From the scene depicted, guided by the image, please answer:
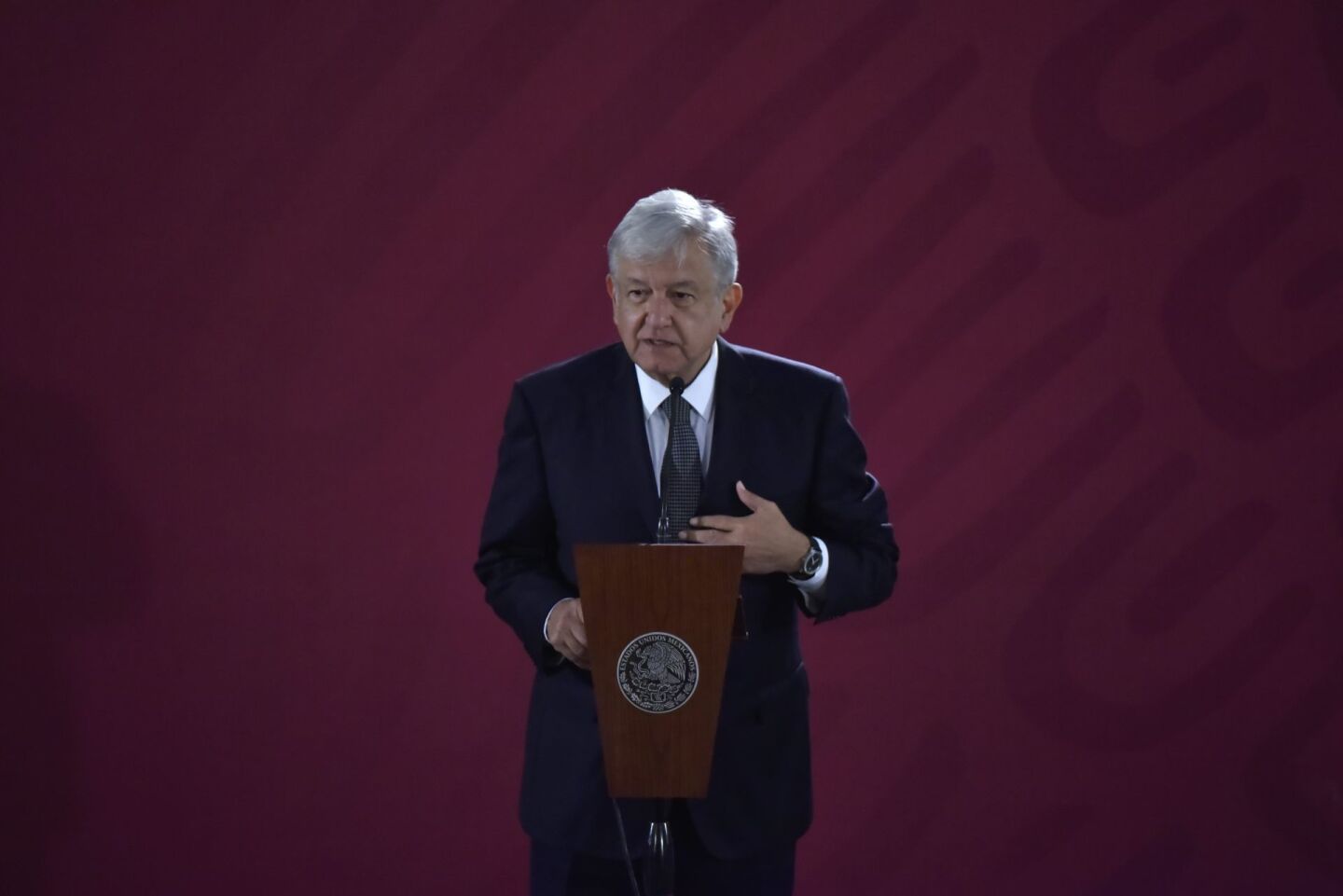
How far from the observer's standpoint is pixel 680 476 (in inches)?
76.1

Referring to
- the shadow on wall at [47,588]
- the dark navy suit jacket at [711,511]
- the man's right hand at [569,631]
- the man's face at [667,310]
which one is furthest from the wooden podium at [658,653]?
the shadow on wall at [47,588]

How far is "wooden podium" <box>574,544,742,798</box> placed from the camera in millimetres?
1555

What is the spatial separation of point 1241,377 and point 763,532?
1749 mm

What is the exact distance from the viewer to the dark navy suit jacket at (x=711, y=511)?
6.30ft

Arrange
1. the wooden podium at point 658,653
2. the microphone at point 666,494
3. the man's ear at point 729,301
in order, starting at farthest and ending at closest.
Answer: the man's ear at point 729,301 < the microphone at point 666,494 < the wooden podium at point 658,653

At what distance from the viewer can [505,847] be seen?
2977 millimetres

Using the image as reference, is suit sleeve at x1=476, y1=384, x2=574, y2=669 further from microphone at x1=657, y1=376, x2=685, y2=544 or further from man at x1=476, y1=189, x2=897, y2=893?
microphone at x1=657, y1=376, x2=685, y2=544

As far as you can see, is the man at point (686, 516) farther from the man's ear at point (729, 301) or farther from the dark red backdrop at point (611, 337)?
the dark red backdrop at point (611, 337)

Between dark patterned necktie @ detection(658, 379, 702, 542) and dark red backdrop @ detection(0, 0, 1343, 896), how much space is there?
99cm

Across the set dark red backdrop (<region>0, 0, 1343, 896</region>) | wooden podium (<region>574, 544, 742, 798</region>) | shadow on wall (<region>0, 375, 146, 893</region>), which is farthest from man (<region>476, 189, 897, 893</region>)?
shadow on wall (<region>0, 375, 146, 893</region>)

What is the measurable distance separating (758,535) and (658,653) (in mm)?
295

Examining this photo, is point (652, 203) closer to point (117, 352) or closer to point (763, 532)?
point (763, 532)

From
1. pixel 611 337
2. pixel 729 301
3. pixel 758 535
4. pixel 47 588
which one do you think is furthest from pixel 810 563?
pixel 47 588

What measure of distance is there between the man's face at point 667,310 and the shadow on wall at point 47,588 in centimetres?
134
